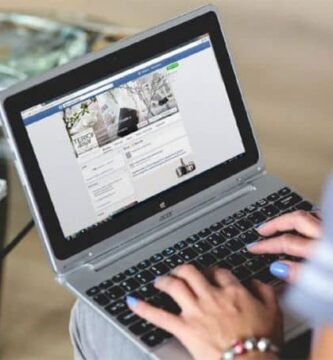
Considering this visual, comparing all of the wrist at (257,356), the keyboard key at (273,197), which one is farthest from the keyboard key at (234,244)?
the wrist at (257,356)

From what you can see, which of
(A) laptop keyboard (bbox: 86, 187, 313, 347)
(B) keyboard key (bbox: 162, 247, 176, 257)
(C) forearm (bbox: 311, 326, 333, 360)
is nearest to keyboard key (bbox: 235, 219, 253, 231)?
(A) laptop keyboard (bbox: 86, 187, 313, 347)

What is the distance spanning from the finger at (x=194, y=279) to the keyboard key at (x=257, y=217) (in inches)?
6.3

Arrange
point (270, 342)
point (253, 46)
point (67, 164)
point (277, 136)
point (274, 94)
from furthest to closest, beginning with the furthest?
point (253, 46), point (274, 94), point (277, 136), point (67, 164), point (270, 342)

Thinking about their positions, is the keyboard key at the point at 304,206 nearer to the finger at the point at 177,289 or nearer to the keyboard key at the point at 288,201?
the keyboard key at the point at 288,201

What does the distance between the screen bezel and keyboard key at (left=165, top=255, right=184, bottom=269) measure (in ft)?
0.25

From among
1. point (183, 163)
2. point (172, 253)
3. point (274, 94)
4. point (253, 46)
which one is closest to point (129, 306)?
point (172, 253)

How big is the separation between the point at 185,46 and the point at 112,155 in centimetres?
18

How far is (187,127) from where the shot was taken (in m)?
1.32

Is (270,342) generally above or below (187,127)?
below

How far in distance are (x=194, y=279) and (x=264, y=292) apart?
90 millimetres

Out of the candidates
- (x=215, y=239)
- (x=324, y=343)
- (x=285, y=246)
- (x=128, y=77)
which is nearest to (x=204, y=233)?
(x=215, y=239)

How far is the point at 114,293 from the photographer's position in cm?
119

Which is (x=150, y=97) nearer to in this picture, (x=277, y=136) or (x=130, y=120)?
(x=130, y=120)

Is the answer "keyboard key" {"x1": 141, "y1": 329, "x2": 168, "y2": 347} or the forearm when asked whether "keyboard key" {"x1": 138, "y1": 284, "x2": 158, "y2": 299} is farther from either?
the forearm
